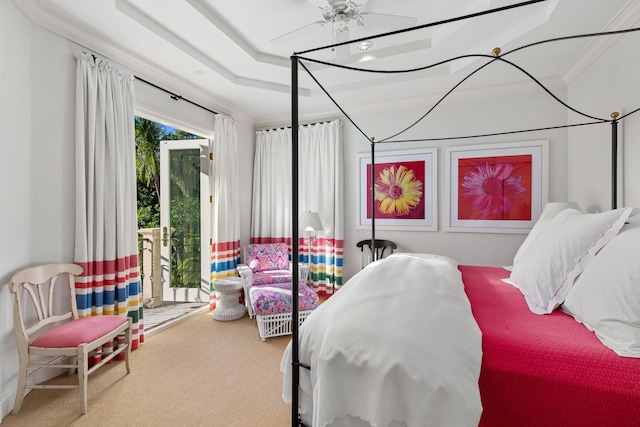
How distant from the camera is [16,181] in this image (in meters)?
1.99

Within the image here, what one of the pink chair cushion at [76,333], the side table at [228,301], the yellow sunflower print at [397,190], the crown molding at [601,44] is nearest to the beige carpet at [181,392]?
the pink chair cushion at [76,333]

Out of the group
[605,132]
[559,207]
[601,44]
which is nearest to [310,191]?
[559,207]

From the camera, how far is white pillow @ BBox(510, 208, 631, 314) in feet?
4.89

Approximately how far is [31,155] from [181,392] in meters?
1.93

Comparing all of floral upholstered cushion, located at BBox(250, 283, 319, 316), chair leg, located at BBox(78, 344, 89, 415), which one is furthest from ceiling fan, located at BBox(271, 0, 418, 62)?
chair leg, located at BBox(78, 344, 89, 415)

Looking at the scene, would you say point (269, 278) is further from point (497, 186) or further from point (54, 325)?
point (497, 186)

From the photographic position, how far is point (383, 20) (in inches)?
74.7

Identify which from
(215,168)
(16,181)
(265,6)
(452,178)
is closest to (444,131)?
(452,178)

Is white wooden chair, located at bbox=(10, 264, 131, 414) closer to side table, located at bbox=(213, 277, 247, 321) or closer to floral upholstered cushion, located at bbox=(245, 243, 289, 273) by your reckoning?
side table, located at bbox=(213, 277, 247, 321)

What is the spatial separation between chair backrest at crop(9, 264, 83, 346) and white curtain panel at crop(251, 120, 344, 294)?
2.44 m

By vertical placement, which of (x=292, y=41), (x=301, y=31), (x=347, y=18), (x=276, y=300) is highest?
(x=292, y=41)

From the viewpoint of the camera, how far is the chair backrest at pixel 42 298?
1912 millimetres

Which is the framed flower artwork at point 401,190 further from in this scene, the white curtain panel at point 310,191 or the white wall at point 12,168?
the white wall at point 12,168

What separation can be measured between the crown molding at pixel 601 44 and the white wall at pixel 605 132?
0.15 feet
